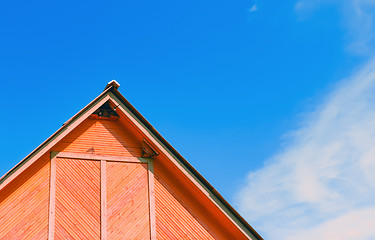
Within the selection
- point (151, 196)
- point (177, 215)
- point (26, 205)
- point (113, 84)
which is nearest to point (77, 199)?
point (26, 205)

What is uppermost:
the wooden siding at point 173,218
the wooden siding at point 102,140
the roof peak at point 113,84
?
the roof peak at point 113,84

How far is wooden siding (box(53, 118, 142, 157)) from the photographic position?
51.0 ft

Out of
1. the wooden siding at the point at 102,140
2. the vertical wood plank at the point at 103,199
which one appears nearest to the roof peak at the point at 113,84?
the wooden siding at the point at 102,140

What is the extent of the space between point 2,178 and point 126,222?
355 cm

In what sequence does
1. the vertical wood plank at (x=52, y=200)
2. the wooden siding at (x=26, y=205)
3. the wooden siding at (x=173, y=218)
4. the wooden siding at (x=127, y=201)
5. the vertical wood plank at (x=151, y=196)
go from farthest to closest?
1. the wooden siding at (x=173, y=218)
2. the vertical wood plank at (x=151, y=196)
3. the wooden siding at (x=127, y=201)
4. the vertical wood plank at (x=52, y=200)
5. the wooden siding at (x=26, y=205)

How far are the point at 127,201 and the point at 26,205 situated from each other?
9.08 feet

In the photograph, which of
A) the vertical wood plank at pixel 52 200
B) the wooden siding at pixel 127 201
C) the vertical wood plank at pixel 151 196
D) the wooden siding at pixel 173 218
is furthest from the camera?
the wooden siding at pixel 173 218

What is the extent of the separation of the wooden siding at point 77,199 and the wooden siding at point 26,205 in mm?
378

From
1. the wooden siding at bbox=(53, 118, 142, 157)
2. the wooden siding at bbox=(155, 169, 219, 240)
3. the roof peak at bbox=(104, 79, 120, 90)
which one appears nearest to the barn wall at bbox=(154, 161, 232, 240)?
the wooden siding at bbox=(155, 169, 219, 240)

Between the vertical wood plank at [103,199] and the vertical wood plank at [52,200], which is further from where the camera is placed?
the vertical wood plank at [103,199]

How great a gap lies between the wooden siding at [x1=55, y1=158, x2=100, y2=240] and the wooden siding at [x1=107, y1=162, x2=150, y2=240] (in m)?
0.38

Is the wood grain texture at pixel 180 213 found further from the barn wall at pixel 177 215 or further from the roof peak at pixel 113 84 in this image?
the roof peak at pixel 113 84

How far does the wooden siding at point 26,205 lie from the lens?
14.0 m

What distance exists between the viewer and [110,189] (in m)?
15.2
